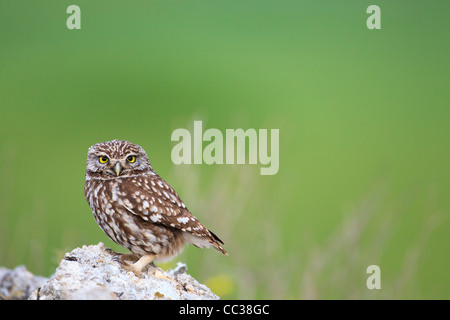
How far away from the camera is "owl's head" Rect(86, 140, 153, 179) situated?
10.7 feet

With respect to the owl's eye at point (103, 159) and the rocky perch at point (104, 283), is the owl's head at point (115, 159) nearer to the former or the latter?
the owl's eye at point (103, 159)

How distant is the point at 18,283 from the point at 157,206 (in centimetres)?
169

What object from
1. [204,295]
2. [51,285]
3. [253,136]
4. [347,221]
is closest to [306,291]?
[347,221]

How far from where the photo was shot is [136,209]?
10.4 feet

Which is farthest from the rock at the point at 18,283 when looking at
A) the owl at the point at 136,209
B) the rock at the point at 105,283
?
the rock at the point at 105,283

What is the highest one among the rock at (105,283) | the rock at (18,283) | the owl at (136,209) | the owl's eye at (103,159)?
the owl's eye at (103,159)

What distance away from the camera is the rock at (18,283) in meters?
4.22

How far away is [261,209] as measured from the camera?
5703mm

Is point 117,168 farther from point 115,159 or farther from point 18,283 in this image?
point 18,283

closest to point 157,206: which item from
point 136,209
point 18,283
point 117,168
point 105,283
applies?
point 136,209

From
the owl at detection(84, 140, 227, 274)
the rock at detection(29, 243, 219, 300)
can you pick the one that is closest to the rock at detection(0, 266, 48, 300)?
the owl at detection(84, 140, 227, 274)

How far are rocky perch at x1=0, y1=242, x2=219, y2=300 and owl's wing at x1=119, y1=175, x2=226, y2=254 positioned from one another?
255 mm
